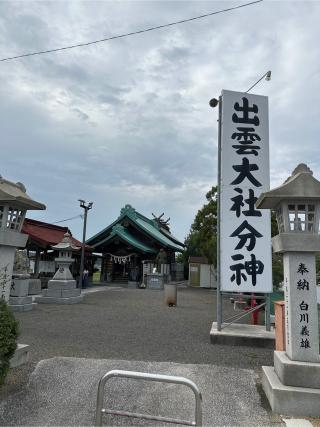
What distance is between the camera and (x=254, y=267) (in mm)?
7766

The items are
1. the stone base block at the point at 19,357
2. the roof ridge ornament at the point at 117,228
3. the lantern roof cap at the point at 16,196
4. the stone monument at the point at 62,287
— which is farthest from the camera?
the roof ridge ornament at the point at 117,228

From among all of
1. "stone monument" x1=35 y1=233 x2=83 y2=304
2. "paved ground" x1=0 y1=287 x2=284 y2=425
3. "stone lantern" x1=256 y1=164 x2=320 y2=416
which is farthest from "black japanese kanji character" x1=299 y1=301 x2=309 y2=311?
"stone monument" x1=35 y1=233 x2=83 y2=304

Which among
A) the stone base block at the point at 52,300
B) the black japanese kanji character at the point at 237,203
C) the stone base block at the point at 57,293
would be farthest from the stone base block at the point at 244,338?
the stone base block at the point at 57,293

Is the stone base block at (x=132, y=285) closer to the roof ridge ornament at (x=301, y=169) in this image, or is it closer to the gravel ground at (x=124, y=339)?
the gravel ground at (x=124, y=339)

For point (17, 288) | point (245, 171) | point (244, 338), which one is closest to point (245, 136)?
point (245, 171)

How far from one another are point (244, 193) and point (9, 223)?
210 inches

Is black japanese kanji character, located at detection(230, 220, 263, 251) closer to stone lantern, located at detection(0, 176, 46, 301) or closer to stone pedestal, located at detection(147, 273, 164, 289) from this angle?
stone lantern, located at detection(0, 176, 46, 301)

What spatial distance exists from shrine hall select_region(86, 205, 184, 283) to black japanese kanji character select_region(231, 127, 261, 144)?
57.9ft

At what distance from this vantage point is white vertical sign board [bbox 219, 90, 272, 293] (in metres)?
7.76

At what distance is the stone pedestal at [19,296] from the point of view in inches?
457

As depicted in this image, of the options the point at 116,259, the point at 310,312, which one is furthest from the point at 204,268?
the point at 310,312

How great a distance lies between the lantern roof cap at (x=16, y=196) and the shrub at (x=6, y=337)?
232cm

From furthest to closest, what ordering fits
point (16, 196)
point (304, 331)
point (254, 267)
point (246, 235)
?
1. point (246, 235)
2. point (254, 267)
3. point (16, 196)
4. point (304, 331)

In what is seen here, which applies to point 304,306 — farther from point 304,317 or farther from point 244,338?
point 244,338
